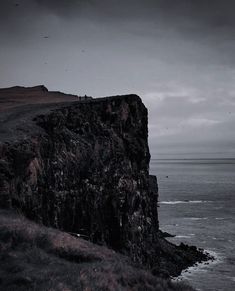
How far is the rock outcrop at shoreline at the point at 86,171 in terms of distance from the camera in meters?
28.1

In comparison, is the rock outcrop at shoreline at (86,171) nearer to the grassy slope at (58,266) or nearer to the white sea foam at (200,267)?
the white sea foam at (200,267)

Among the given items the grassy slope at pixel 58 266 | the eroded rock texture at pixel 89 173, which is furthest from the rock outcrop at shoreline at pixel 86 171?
the grassy slope at pixel 58 266

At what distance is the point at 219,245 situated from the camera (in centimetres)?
6359

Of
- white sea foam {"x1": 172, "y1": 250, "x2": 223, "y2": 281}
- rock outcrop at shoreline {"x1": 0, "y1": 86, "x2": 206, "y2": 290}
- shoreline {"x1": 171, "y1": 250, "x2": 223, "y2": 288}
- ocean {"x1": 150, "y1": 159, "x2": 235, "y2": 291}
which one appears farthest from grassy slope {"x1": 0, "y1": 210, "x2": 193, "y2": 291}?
white sea foam {"x1": 172, "y1": 250, "x2": 223, "y2": 281}

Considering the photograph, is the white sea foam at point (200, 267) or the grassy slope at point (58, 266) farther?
the white sea foam at point (200, 267)

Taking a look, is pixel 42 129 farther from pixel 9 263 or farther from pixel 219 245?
pixel 219 245

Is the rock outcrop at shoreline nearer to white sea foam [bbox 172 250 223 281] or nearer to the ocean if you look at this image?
white sea foam [bbox 172 250 223 281]

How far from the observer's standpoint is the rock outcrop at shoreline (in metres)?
28.1

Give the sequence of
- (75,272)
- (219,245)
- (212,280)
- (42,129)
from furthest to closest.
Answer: (219,245), (212,280), (42,129), (75,272)

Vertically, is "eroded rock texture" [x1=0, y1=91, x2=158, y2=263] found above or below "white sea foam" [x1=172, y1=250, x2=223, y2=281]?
above

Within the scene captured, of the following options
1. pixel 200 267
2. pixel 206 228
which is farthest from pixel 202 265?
pixel 206 228

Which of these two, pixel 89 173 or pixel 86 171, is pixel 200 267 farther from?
pixel 86 171

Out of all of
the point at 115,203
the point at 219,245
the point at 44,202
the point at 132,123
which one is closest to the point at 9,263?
the point at 44,202

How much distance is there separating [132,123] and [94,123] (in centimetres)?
744
